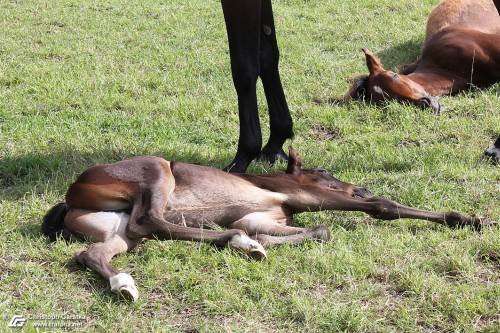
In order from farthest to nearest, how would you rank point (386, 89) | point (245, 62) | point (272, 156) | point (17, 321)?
point (386, 89) → point (272, 156) → point (245, 62) → point (17, 321)

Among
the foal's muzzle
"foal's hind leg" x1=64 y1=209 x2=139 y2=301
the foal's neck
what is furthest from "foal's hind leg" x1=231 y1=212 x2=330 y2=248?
the foal's neck

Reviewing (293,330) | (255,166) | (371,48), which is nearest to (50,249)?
(293,330)

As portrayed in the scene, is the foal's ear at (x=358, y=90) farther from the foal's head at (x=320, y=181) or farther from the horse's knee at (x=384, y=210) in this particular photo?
the horse's knee at (x=384, y=210)

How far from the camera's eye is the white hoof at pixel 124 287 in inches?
127

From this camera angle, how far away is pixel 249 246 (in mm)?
3582

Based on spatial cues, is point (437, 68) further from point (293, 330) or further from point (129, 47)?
point (293, 330)

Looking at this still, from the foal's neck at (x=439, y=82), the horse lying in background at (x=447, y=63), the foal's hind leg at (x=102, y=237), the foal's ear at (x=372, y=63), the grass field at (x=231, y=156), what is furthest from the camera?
the foal's neck at (x=439, y=82)

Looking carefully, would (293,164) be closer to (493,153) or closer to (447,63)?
(493,153)

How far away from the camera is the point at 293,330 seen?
9.74 ft

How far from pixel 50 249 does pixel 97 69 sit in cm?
404

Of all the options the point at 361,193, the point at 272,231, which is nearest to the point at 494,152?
the point at 361,193

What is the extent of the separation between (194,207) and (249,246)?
546mm

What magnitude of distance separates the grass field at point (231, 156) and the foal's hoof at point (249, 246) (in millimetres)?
52

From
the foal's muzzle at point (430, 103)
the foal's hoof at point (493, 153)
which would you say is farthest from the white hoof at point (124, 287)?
the foal's muzzle at point (430, 103)
